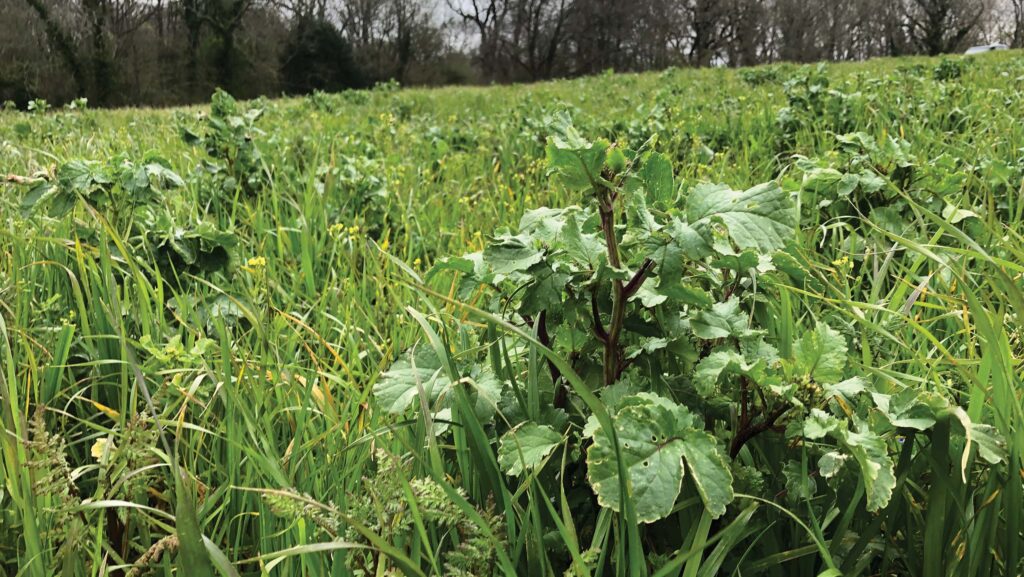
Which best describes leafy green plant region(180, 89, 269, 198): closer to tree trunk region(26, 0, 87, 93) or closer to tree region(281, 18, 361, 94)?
tree trunk region(26, 0, 87, 93)

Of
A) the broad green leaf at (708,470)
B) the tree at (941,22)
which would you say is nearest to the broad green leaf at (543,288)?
the broad green leaf at (708,470)

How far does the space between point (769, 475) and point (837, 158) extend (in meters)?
1.95

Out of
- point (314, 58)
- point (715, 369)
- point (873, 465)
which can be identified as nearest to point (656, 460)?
point (715, 369)

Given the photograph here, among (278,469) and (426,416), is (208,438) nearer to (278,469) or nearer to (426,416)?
(278,469)

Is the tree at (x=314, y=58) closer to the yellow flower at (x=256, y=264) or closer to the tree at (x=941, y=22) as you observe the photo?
the yellow flower at (x=256, y=264)

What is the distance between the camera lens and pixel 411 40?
1711 inches

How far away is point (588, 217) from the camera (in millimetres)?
1154

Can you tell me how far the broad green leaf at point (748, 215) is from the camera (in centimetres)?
97

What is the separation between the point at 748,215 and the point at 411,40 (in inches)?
1807

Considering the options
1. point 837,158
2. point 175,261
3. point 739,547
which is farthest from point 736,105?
point 739,547

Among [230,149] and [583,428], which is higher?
[230,149]

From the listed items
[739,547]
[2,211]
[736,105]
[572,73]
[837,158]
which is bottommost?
[739,547]

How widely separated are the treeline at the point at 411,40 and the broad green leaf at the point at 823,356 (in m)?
12.4

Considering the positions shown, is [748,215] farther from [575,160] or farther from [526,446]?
[526,446]
